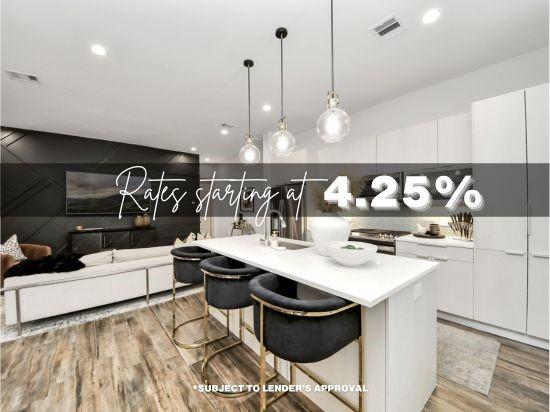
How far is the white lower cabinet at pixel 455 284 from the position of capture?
2543 mm

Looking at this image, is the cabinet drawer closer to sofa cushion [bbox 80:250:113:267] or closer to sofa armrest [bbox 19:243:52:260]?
sofa cushion [bbox 80:250:113:267]

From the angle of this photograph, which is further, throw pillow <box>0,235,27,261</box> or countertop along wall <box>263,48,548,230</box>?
throw pillow <box>0,235,27,261</box>

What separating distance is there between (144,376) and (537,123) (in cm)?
410

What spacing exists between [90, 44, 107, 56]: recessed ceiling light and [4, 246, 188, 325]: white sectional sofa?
236 cm

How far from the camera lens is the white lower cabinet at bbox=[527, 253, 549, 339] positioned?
7.01 feet

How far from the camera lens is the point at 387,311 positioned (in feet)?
4.09

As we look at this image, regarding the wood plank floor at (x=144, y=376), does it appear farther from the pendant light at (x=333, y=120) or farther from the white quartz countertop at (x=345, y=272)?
the pendant light at (x=333, y=120)

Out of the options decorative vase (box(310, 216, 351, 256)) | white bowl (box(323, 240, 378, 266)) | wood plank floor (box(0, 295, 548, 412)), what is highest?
decorative vase (box(310, 216, 351, 256))

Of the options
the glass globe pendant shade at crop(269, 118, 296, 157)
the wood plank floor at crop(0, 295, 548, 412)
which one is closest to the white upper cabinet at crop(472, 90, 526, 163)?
the wood plank floor at crop(0, 295, 548, 412)

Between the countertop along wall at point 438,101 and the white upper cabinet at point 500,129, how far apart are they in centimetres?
49

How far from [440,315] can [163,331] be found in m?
3.21

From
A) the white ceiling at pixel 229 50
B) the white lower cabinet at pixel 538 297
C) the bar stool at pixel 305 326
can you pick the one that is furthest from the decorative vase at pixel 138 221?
the white lower cabinet at pixel 538 297

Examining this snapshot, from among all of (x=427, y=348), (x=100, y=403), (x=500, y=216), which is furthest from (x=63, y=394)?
(x=500, y=216)

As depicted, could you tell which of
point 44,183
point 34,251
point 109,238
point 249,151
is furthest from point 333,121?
point 44,183
